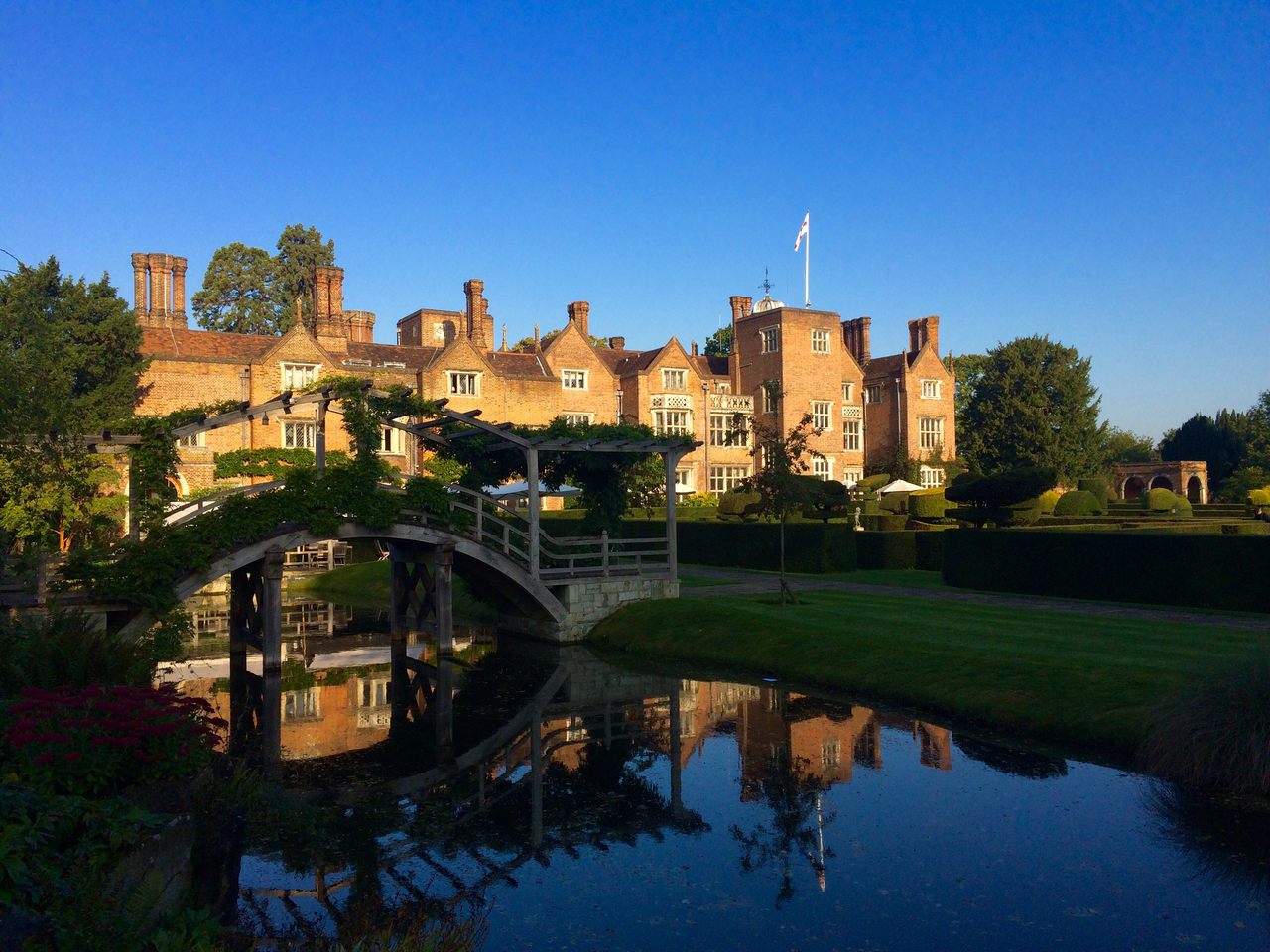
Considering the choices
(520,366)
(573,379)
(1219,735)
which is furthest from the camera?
(573,379)

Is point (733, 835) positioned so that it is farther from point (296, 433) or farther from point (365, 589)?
point (296, 433)

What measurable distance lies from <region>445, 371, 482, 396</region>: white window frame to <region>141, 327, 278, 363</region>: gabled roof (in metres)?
8.07

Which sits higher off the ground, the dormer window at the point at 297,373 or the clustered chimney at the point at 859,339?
the clustered chimney at the point at 859,339

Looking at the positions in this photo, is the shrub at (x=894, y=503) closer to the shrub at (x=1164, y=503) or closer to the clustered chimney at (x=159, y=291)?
the shrub at (x=1164, y=503)

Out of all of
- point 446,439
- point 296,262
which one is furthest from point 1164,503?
point 296,262

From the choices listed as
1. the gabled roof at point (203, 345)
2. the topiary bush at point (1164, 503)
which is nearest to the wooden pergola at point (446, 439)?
the gabled roof at point (203, 345)

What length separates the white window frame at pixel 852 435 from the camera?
6241 cm

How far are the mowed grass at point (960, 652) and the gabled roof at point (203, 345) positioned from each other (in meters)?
28.2

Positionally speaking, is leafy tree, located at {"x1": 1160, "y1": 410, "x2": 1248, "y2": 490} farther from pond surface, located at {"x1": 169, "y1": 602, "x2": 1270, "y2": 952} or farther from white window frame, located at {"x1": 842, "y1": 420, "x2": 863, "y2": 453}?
pond surface, located at {"x1": 169, "y1": 602, "x2": 1270, "y2": 952}

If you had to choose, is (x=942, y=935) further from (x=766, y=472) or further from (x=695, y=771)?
(x=766, y=472)

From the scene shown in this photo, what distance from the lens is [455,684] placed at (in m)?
19.8

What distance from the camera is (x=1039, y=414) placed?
64750 mm

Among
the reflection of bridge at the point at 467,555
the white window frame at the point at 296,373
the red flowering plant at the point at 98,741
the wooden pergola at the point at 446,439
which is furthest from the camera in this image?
the white window frame at the point at 296,373

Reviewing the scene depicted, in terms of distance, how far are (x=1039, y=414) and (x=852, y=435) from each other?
489 inches
